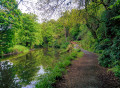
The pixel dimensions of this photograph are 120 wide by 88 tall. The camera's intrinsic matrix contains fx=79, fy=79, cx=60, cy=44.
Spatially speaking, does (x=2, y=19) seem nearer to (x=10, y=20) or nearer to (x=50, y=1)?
(x=10, y=20)

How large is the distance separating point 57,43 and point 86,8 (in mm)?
21246

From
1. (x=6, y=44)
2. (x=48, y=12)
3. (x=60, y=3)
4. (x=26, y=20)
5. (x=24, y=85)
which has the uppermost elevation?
(x=26, y=20)

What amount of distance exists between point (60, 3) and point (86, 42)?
15021 mm

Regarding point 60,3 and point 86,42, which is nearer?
point 60,3

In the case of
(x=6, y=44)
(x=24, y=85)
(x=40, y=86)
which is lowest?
(x=24, y=85)

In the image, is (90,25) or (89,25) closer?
(89,25)

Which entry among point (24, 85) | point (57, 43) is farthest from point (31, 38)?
point (24, 85)

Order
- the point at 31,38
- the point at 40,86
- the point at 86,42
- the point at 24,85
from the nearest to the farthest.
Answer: the point at 40,86 → the point at 24,85 → the point at 86,42 → the point at 31,38

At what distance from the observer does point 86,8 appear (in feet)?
21.8

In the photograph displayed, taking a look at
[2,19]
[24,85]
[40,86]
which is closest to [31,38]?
[2,19]

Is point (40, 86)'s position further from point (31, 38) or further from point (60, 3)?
point (31, 38)

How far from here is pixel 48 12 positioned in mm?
5215

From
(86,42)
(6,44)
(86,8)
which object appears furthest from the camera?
(86,42)

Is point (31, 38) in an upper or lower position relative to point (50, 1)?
lower
